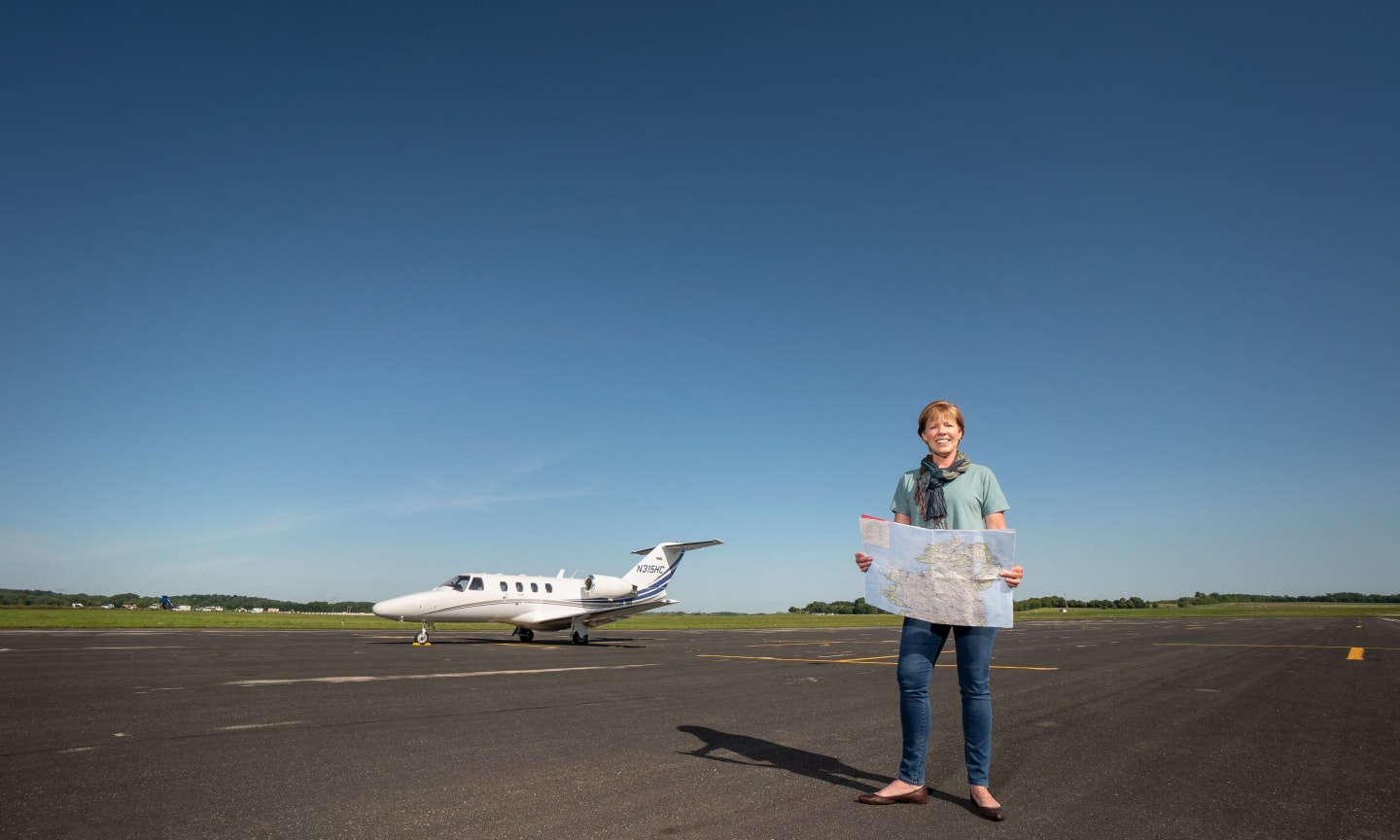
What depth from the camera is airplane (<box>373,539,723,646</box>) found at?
2520cm

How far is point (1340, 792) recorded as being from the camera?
5191 mm

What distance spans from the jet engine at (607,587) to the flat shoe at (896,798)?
24.2 metres

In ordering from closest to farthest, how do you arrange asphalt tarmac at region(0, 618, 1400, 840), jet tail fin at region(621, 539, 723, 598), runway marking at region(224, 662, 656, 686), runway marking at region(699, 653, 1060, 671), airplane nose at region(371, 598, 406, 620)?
asphalt tarmac at region(0, 618, 1400, 840)
runway marking at region(224, 662, 656, 686)
runway marking at region(699, 653, 1060, 671)
airplane nose at region(371, 598, 406, 620)
jet tail fin at region(621, 539, 723, 598)

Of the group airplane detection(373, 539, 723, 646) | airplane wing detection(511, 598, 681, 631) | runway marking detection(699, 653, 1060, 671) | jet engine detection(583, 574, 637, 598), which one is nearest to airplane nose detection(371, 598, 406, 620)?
airplane detection(373, 539, 723, 646)

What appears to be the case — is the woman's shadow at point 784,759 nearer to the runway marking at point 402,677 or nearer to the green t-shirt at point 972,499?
the green t-shirt at point 972,499

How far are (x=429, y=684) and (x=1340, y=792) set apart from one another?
10.9 metres

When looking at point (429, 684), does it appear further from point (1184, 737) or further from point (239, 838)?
point (1184, 737)

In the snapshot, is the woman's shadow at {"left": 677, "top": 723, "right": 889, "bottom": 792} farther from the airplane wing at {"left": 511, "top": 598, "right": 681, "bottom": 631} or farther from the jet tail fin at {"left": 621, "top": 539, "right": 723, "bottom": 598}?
the jet tail fin at {"left": 621, "top": 539, "right": 723, "bottom": 598}

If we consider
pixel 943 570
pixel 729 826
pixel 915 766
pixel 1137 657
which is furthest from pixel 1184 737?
pixel 1137 657

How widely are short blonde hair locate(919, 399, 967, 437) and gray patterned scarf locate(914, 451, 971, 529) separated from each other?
0.83ft

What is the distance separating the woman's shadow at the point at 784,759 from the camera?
5.36 metres

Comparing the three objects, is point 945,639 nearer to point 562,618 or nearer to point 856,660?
point 856,660

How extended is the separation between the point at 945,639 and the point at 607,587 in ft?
81.5

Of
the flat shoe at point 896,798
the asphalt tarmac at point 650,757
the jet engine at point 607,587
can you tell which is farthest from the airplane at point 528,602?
the flat shoe at point 896,798
